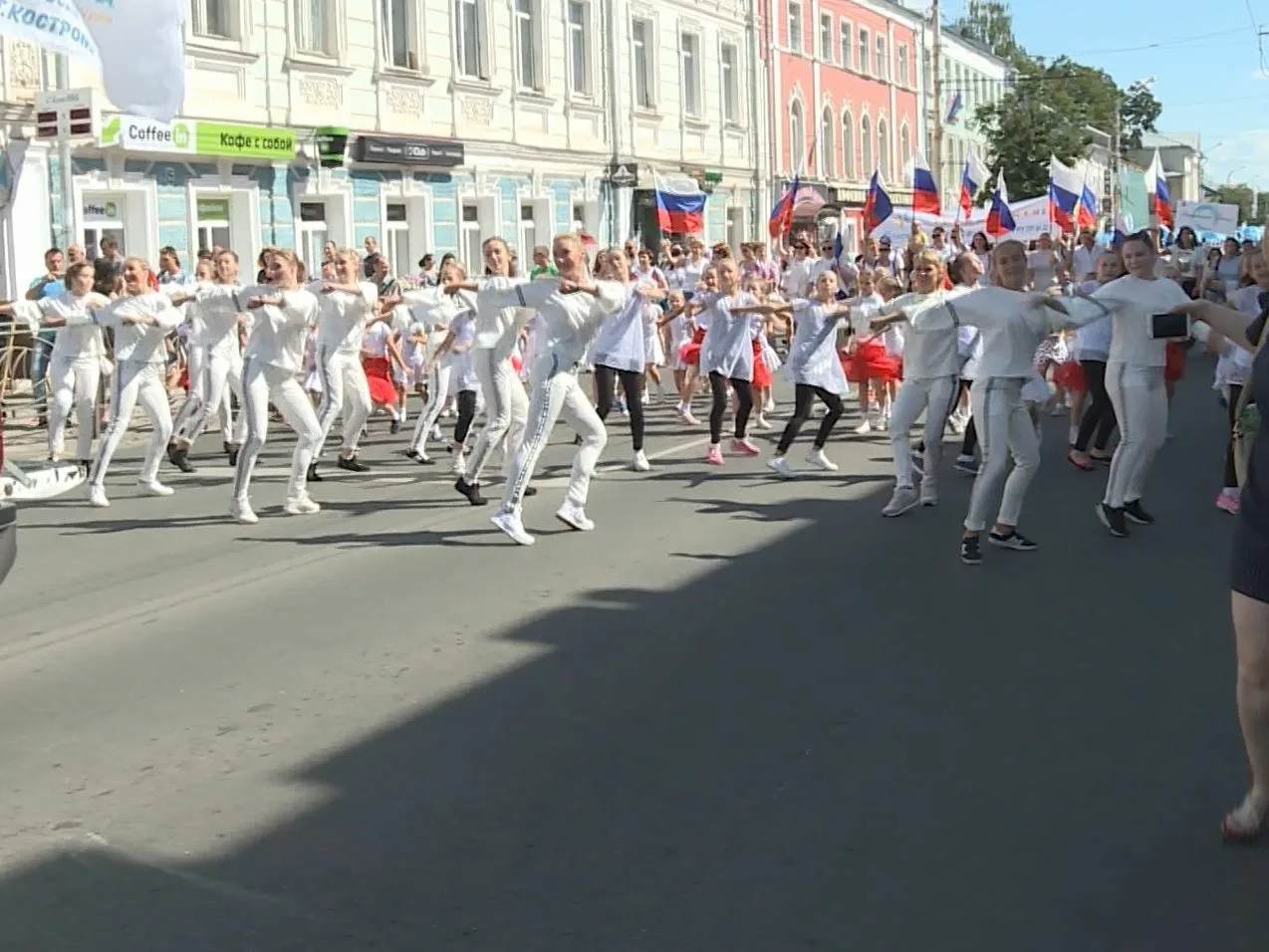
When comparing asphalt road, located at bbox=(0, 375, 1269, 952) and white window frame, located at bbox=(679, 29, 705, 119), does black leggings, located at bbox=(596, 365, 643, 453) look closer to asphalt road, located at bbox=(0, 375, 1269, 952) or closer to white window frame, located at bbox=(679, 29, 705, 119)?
asphalt road, located at bbox=(0, 375, 1269, 952)

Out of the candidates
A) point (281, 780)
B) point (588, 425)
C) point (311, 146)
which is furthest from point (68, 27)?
point (311, 146)

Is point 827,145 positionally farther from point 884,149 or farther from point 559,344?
point 559,344

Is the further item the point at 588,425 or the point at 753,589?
the point at 588,425

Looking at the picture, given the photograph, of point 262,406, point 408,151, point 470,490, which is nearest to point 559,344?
point 470,490

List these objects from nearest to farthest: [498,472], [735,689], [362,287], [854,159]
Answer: [735,689] → [362,287] → [498,472] → [854,159]

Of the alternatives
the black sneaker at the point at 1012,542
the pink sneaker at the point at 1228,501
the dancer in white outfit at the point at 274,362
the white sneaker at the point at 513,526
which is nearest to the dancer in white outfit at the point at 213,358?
the dancer in white outfit at the point at 274,362

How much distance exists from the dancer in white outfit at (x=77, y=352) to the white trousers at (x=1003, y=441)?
665 centimetres

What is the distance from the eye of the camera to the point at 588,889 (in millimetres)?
4434

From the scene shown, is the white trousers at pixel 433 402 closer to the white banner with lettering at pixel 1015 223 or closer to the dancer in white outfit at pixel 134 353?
the dancer in white outfit at pixel 134 353

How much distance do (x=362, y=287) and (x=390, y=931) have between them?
9082 mm

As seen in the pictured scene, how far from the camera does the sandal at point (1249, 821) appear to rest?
4.68 metres

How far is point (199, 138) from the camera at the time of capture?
2306cm

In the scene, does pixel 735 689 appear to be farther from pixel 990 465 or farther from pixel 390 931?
pixel 990 465

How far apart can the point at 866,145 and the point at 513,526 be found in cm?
4769
